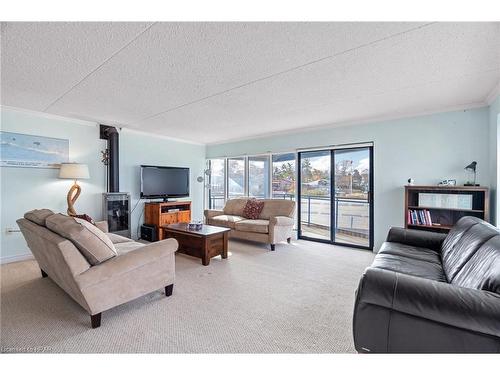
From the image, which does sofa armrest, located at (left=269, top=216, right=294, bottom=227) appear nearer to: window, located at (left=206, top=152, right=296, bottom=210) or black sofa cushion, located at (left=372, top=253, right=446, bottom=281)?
window, located at (left=206, top=152, right=296, bottom=210)

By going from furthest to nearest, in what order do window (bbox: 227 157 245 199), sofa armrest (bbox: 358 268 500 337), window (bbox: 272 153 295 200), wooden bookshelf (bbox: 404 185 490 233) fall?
window (bbox: 227 157 245 199), window (bbox: 272 153 295 200), wooden bookshelf (bbox: 404 185 490 233), sofa armrest (bbox: 358 268 500 337)

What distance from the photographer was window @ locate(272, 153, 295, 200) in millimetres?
5031

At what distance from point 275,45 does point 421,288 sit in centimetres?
185

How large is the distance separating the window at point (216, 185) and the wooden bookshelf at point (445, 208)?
13.8 feet

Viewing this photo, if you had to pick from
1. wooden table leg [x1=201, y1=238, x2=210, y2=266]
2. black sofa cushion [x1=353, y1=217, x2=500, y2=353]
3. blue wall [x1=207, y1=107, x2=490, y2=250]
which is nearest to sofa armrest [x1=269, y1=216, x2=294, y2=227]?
wooden table leg [x1=201, y1=238, x2=210, y2=266]

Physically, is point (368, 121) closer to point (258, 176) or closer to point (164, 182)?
point (258, 176)

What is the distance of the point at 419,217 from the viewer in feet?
10.8

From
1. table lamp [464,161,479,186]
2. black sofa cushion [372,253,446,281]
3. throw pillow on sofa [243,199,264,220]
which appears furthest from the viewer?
throw pillow on sofa [243,199,264,220]

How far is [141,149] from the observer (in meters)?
4.90

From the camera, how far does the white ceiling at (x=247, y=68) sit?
1.62 meters

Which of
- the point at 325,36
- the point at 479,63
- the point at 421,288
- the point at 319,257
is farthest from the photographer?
the point at 319,257

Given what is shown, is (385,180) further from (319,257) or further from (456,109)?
(319,257)

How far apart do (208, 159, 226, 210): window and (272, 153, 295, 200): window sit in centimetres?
163
